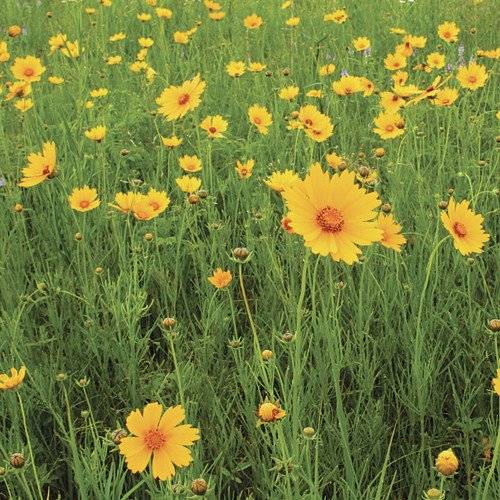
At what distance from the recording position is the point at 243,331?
1.35 metres

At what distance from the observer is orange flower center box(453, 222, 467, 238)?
0.95m

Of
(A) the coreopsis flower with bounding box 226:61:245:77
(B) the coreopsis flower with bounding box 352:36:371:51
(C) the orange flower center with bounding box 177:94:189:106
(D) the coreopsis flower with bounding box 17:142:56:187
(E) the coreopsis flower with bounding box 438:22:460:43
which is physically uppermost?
(E) the coreopsis flower with bounding box 438:22:460:43

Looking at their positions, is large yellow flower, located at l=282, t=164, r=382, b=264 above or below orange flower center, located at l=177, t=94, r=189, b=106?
below

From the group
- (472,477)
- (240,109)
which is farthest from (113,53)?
(472,477)

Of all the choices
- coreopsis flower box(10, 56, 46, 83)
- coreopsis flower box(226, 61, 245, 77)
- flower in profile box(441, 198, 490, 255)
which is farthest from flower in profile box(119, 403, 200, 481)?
coreopsis flower box(226, 61, 245, 77)

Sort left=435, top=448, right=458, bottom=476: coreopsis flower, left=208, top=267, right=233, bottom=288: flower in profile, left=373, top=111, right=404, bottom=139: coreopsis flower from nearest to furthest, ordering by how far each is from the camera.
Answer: left=435, top=448, right=458, bottom=476: coreopsis flower, left=208, top=267, right=233, bottom=288: flower in profile, left=373, top=111, right=404, bottom=139: coreopsis flower

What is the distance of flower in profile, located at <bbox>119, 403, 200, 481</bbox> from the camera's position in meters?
0.70

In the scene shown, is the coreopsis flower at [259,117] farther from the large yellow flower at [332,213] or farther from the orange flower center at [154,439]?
the orange flower center at [154,439]

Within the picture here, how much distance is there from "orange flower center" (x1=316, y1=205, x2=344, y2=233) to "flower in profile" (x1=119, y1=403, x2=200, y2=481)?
334 mm

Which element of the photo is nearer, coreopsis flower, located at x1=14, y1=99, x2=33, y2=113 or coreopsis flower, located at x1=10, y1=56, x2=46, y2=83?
coreopsis flower, located at x1=14, y1=99, x2=33, y2=113

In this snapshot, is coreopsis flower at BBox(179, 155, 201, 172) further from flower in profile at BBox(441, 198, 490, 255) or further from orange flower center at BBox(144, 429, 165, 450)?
orange flower center at BBox(144, 429, 165, 450)

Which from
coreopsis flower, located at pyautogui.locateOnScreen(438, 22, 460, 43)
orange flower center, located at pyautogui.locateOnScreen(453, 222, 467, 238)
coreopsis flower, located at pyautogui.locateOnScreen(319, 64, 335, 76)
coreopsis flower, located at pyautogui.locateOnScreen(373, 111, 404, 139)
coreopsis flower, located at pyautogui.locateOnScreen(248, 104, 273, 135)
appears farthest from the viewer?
coreopsis flower, located at pyautogui.locateOnScreen(438, 22, 460, 43)

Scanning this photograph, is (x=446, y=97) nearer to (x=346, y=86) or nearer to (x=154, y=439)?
(x=346, y=86)

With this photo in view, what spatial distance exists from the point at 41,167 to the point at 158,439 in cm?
86
